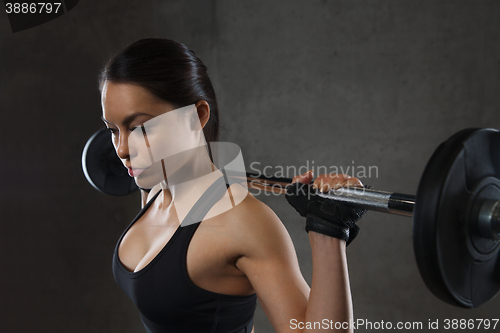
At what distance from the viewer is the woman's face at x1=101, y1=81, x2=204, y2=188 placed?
983 millimetres

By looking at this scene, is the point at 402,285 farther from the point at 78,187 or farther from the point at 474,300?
the point at 78,187

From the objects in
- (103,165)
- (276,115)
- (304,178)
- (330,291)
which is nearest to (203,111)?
(304,178)

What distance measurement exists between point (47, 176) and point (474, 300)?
2.34m

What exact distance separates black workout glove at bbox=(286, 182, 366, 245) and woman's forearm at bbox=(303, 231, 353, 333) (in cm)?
2

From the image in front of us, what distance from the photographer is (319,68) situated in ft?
8.23

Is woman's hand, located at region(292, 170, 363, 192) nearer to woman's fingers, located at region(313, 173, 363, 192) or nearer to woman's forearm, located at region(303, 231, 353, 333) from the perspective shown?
woman's fingers, located at region(313, 173, 363, 192)

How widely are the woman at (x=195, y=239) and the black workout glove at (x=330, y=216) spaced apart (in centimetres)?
1

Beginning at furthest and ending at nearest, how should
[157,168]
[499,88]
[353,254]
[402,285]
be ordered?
[353,254], [402,285], [499,88], [157,168]

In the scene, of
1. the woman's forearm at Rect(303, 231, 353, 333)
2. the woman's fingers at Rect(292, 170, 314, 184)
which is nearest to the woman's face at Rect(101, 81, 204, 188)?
the woman's fingers at Rect(292, 170, 314, 184)

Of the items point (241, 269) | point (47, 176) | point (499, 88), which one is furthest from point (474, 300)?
point (47, 176)

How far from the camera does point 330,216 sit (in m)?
0.82

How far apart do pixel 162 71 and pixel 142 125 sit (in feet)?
0.56

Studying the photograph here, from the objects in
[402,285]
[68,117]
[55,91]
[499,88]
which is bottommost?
[402,285]

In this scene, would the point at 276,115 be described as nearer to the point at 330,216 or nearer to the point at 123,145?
the point at 123,145
